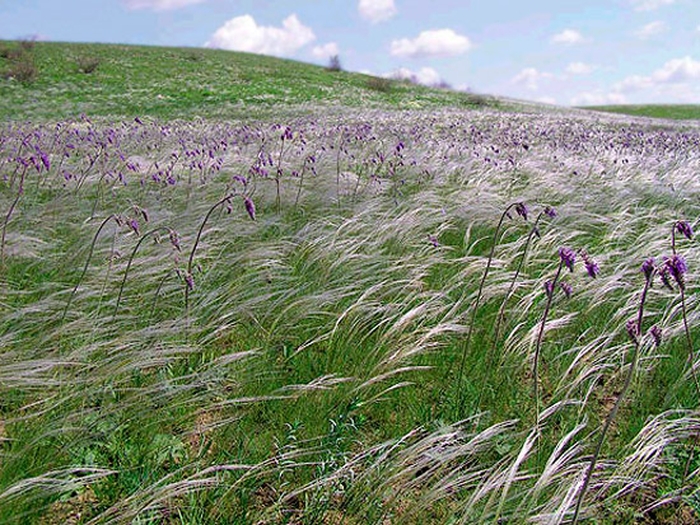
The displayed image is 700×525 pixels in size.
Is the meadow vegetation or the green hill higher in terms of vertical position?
the green hill

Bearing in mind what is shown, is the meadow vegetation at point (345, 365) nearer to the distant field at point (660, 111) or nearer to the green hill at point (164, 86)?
the green hill at point (164, 86)

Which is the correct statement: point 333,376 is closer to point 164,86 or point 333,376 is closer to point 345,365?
point 345,365

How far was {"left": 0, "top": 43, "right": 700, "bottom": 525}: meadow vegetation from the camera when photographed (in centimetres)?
191

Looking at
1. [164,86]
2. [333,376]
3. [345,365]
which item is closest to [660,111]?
[164,86]

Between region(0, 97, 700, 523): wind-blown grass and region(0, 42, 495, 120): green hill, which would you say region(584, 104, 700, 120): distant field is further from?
region(0, 97, 700, 523): wind-blown grass

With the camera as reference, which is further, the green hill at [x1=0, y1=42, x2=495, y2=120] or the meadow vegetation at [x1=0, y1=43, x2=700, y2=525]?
the green hill at [x1=0, y1=42, x2=495, y2=120]

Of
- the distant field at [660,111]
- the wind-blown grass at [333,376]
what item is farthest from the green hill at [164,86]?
the distant field at [660,111]

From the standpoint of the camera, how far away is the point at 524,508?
6.18ft

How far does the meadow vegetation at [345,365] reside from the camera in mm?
1910

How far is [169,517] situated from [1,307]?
6.50 feet

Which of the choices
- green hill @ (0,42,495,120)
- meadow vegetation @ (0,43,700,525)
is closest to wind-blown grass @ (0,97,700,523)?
meadow vegetation @ (0,43,700,525)

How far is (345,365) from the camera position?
277 centimetres

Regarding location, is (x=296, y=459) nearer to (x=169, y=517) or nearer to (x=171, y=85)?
→ (x=169, y=517)

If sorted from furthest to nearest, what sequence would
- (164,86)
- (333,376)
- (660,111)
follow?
(660,111)
(164,86)
(333,376)
